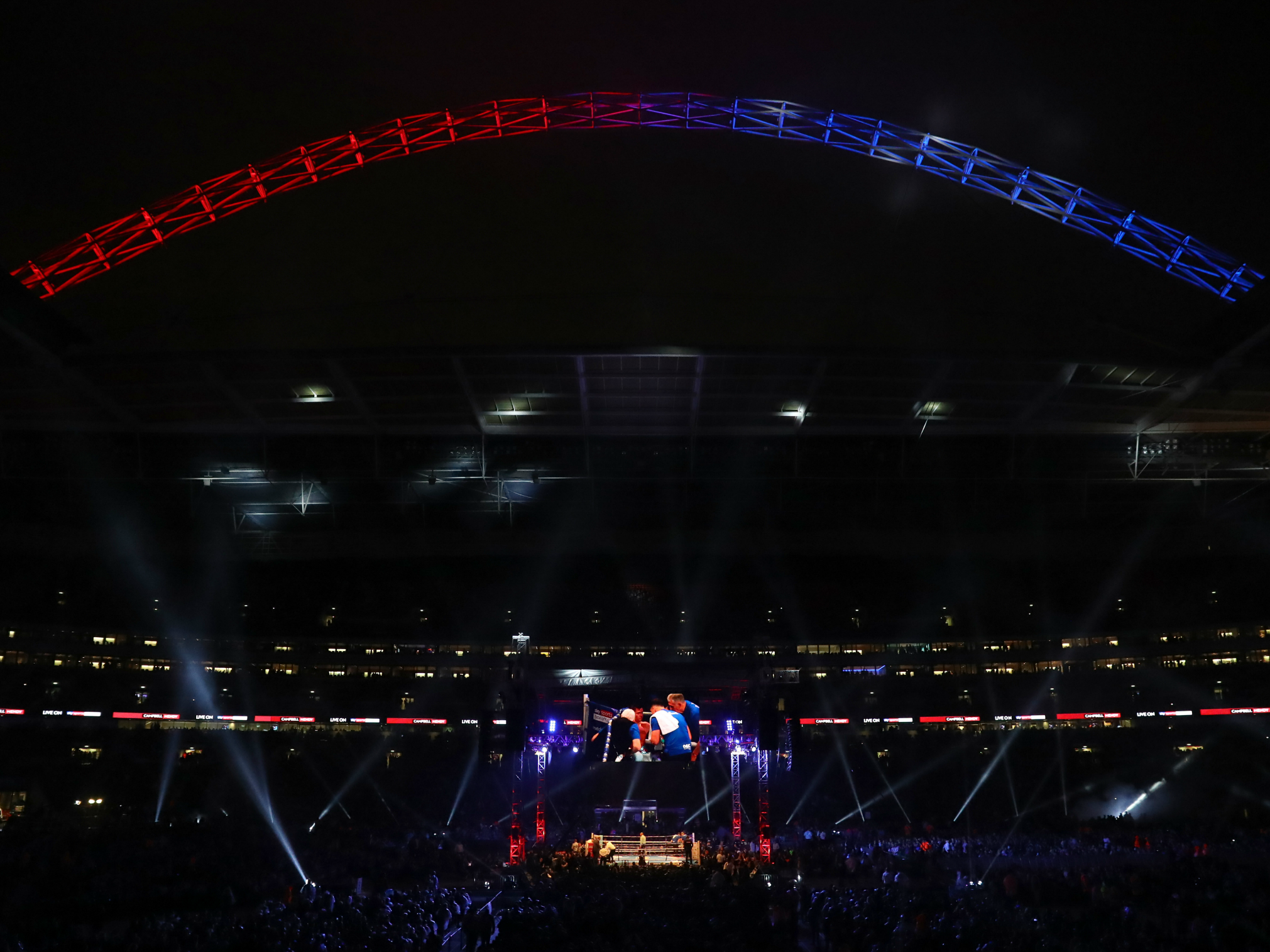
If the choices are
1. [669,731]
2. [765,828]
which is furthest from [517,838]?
[765,828]

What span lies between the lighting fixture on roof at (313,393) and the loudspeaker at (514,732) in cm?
886

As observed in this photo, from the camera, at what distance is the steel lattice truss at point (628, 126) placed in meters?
→ 13.2

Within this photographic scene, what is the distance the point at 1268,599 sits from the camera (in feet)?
119

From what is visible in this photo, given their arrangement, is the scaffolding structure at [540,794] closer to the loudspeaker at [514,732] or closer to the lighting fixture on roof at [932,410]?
the loudspeaker at [514,732]

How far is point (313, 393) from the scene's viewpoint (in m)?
20.2

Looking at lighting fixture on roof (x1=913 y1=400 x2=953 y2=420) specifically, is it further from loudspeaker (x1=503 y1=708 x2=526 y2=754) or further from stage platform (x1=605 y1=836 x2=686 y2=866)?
stage platform (x1=605 y1=836 x2=686 y2=866)

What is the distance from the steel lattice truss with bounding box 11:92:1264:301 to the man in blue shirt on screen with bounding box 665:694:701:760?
1429 cm

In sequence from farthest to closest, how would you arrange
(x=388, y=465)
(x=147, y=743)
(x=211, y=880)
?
(x=147, y=743)
(x=388, y=465)
(x=211, y=880)

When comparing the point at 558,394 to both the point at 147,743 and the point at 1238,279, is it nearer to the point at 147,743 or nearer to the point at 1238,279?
the point at 1238,279

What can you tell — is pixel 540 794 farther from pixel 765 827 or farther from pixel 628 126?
pixel 628 126

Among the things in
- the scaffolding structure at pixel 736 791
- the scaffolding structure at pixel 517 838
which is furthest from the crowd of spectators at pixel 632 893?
the scaffolding structure at pixel 736 791

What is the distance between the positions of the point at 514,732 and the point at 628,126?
15.0 m

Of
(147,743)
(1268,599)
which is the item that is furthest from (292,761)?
(1268,599)

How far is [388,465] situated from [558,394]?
18.9 ft
